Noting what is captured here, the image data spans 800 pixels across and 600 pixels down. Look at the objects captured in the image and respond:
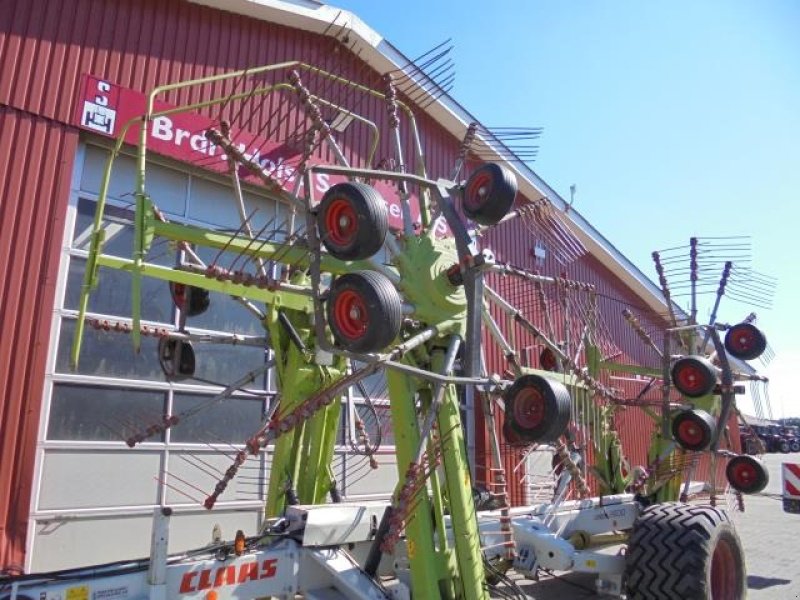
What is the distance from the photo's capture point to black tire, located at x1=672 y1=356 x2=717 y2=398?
7.46m

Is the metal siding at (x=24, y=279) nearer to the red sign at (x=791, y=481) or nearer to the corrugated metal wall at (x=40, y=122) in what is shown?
the corrugated metal wall at (x=40, y=122)

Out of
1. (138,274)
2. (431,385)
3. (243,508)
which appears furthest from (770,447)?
(138,274)

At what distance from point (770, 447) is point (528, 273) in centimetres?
2463

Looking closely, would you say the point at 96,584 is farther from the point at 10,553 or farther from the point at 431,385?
the point at 10,553

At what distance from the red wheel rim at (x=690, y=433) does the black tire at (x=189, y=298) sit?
17.7 feet

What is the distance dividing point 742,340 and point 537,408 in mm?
6456

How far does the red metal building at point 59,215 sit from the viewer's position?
6.59 m

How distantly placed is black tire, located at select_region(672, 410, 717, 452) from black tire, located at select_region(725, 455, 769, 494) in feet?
5.68

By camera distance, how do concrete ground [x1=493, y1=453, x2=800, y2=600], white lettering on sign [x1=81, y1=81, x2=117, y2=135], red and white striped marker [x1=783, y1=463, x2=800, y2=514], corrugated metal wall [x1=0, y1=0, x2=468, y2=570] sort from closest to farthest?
1. corrugated metal wall [x1=0, y1=0, x2=468, y2=570]
2. concrete ground [x1=493, y1=453, x2=800, y2=600]
3. white lettering on sign [x1=81, y1=81, x2=117, y2=135]
4. red and white striped marker [x1=783, y1=463, x2=800, y2=514]

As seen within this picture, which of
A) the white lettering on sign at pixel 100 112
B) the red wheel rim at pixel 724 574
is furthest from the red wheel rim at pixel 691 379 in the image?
the white lettering on sign at pixel 100 112

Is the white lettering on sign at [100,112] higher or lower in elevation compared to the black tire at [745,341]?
higher

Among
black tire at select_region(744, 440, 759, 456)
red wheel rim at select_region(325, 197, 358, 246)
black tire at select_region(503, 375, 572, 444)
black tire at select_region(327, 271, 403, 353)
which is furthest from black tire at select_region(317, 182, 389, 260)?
black tire at select_region(744, 440, 759, 456)

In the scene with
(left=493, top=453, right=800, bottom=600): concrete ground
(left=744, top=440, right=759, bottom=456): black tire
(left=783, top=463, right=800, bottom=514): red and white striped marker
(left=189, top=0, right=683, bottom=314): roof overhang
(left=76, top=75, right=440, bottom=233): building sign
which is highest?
(left=189, top=0, right=683, bottom=314): roof overhang

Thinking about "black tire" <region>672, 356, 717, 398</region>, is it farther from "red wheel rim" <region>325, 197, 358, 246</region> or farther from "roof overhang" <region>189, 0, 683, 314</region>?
"red wheel rim" <region>325, 197, 358, 246</region>
